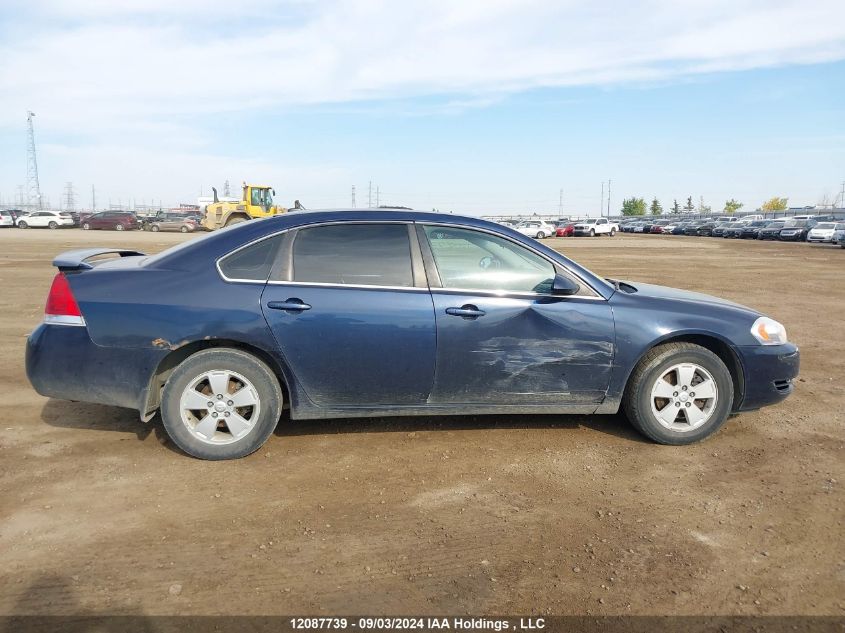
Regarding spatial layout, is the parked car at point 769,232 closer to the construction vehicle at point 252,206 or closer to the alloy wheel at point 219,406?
the construction vehicle at point 252,206

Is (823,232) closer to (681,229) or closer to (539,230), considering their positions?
(539,230)

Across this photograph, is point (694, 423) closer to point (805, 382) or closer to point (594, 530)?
point (594, 530)

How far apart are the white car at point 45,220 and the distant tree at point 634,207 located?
124 meters

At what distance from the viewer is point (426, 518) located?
3.33m

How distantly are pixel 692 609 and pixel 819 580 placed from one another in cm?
67

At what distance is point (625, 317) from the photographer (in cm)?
420

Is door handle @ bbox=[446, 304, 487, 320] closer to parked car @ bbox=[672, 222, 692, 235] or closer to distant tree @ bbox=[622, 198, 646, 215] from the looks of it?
parked car @ bbox=[672, 222, 692, 235]

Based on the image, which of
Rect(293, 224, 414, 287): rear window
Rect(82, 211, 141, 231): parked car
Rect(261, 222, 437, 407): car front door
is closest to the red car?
Rect(82, 211, 141, 231): parked car

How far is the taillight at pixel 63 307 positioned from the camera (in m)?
3.89

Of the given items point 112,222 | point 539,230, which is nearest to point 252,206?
point 112,222

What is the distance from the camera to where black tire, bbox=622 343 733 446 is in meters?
4.27

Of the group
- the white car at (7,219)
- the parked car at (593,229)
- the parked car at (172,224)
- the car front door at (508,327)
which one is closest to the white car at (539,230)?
the parked car at (593,229)

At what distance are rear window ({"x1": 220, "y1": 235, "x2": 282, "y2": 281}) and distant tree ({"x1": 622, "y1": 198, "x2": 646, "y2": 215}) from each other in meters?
154

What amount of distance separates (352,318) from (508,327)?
992mm
